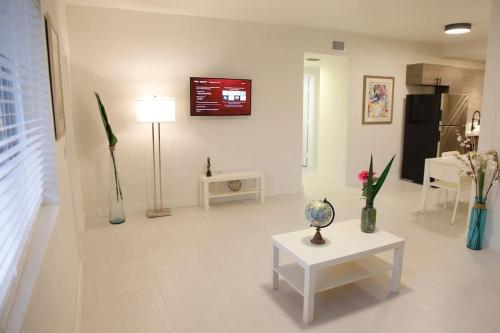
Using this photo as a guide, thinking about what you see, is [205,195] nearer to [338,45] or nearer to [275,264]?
[275,264]

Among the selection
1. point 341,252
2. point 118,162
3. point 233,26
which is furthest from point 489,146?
point 118,162

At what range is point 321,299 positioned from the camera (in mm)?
2465

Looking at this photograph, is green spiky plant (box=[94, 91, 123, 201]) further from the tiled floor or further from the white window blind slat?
the white window blind slat

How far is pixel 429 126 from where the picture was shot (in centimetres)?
582

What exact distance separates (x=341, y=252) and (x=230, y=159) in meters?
2.75

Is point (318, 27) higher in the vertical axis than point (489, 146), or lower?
higher

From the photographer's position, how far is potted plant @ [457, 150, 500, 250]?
3.18 metres

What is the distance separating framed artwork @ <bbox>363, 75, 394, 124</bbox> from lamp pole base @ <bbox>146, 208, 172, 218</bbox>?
360 centimetres

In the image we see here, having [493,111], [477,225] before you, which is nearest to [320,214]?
[477,225]

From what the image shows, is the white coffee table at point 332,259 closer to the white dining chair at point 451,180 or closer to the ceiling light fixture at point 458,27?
the white dining chair at point 451,180

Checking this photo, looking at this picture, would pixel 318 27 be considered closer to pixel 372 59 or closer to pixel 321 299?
pixel 372 59

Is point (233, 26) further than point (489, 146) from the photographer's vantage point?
Yes

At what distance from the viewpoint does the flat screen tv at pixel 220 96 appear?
4383 millimetres

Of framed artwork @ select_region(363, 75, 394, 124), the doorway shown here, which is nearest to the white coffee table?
the doorway
